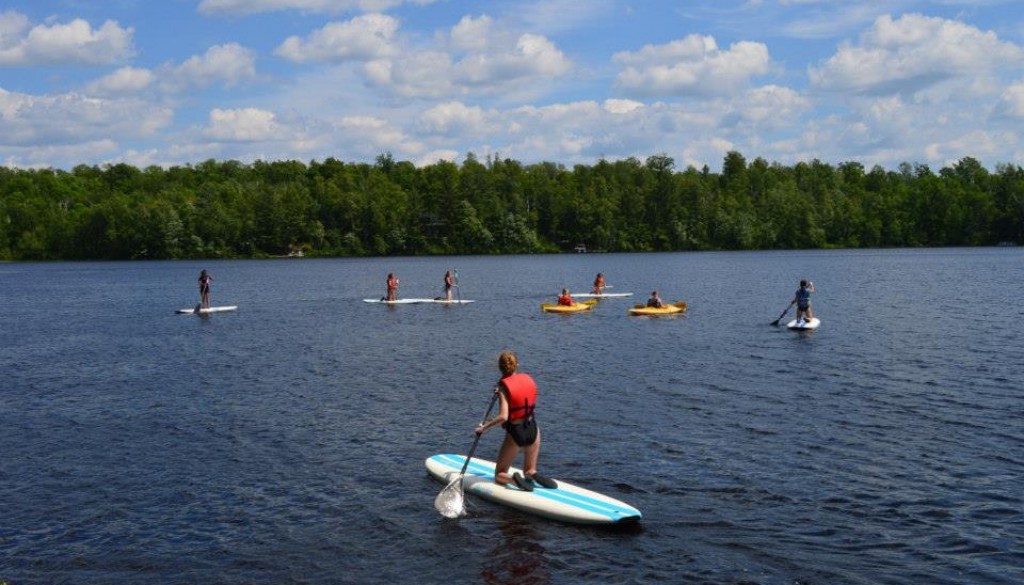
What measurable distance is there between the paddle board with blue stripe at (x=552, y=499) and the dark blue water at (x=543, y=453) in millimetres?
271

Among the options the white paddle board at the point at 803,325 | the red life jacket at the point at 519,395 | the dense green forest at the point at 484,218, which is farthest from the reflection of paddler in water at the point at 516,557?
the dense green forest at the point at 484,218

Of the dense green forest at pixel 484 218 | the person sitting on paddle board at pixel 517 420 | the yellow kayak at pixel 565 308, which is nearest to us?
the person sitting on paddle board at pixel 517 420

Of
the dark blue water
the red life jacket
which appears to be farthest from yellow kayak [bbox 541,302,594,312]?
the red life jacket

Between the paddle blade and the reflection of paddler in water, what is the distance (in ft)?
2.48

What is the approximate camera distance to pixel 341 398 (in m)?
27.8

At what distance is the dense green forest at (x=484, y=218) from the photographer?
16962 centimetres

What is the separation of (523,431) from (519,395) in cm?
70

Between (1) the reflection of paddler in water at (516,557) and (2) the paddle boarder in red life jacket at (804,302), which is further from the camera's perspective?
(2) the paddle boarder in red life jacket at (804,302)

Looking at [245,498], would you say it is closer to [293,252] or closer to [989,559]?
[989,559]

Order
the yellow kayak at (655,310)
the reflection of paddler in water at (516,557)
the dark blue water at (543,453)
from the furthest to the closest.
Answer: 1. the yellow kayak at (655,310)
2. the dark blue water at (543,453)
3. the reflection of paddler in water at (516,557)

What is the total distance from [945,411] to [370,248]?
155 metres

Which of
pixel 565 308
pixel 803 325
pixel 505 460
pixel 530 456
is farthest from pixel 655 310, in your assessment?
pixel 530 456

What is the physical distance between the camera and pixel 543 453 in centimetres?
2091

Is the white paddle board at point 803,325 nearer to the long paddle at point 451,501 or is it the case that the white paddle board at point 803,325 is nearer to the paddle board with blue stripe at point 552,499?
the paddle board with blue stripe at point 552,499
